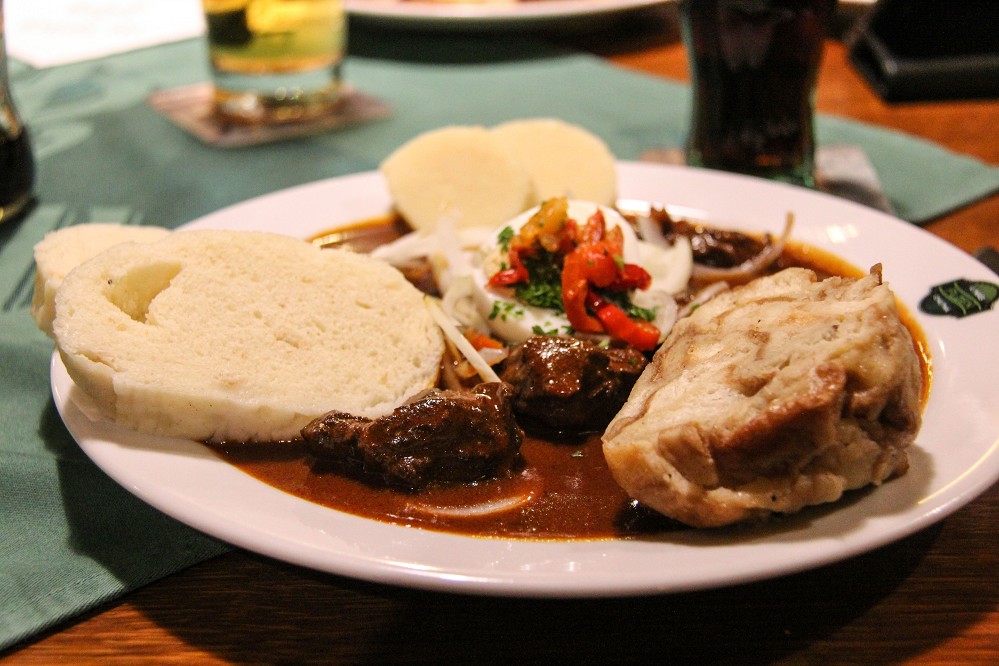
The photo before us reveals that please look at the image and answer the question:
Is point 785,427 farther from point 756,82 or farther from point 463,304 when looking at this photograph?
point 756,82

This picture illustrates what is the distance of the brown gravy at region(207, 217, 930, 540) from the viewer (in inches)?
94.3

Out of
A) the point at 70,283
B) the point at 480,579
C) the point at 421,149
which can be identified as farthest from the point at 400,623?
the point at 421,149

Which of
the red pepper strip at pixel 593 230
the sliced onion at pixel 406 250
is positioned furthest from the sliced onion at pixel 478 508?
the sliced onion at pixel 406 250

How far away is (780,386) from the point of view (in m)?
2.22

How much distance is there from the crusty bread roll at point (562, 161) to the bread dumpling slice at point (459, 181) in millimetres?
160

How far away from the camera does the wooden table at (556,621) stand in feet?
7.20

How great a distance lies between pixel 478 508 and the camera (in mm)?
2520

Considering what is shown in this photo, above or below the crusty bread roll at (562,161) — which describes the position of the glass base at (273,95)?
below

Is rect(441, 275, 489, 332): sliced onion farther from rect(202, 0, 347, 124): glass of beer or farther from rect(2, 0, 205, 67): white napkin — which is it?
rect(2, 0, 205, 67): white napkin

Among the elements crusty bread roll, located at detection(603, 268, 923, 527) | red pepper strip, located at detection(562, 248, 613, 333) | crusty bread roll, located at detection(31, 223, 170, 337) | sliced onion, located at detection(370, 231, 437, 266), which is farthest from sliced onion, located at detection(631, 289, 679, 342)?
crusty bread roll, located at detection(31, 223, 170, 337)

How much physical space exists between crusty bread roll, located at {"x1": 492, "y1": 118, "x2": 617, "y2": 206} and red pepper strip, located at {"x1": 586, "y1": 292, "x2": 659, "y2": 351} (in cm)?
111

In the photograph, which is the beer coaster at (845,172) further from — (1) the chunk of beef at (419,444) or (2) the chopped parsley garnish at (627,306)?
(1) the chunk of beef at (419,444)

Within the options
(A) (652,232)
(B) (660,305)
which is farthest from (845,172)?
(B) (660,305)

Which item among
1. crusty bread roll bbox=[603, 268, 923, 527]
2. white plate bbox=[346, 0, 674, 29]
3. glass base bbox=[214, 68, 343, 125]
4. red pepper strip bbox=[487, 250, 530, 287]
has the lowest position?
glass base bbox=[214, 68, 343, 125]
